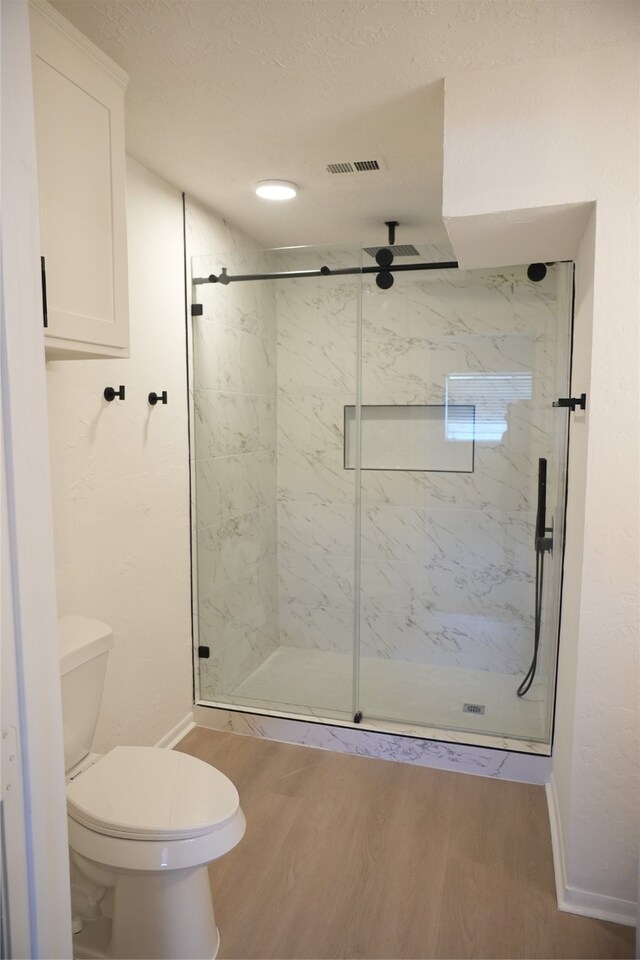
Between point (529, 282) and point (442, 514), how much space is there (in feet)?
3.83

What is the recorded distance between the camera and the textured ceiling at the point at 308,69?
1.54m

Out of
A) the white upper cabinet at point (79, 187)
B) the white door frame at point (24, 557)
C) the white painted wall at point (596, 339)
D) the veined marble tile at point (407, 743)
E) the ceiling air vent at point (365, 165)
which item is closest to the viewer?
the white door frame at point (24, 557)

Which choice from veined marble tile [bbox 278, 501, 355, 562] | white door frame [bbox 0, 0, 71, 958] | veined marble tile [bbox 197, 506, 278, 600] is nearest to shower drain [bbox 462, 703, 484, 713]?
veined marble tile [bbox 278, 501, 355, 562]

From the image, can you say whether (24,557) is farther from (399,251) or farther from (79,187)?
(399,251)

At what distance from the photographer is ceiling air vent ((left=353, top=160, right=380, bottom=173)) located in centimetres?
243

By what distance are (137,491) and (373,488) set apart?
1188 mm

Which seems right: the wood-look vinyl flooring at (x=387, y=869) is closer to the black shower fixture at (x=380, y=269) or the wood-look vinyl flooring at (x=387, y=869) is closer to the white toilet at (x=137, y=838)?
the white toilet at (x=137, y=838)

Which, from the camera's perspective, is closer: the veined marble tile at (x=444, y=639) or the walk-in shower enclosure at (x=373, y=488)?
the walk-in shower enclosure at (x=373, y=488)

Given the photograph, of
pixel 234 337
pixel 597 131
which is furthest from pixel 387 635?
pixel 597 131

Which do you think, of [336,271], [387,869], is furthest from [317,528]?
[387,869]

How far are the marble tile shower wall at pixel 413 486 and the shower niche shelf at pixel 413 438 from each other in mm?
45

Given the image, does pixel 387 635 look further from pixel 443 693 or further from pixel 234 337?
pixel 234 337

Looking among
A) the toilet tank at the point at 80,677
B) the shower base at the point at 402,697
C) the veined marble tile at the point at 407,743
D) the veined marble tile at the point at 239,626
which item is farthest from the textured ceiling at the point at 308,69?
the veined marble tile at the point at 407,743

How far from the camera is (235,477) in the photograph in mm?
3141
